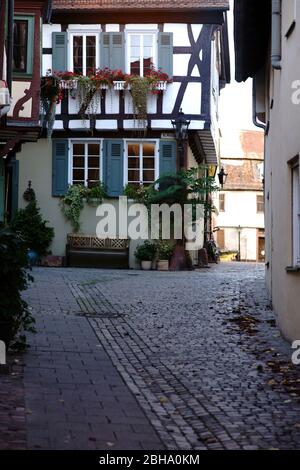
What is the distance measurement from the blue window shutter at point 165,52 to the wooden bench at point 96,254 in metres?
5.10

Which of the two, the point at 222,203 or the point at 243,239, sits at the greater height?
the point at 222,203

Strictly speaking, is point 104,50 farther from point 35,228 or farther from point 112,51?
point 35,228

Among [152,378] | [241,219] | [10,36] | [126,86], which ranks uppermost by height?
[126,86]

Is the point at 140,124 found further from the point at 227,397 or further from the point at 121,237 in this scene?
the point at 227,397

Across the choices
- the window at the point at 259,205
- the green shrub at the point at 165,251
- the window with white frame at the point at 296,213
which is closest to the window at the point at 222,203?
the window at the point at 259,205

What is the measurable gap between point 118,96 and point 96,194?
9.46ft

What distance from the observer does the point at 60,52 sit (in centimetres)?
2272

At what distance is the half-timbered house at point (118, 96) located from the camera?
2245 centimetres

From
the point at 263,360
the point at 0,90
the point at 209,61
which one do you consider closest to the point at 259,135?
the point at 209,61

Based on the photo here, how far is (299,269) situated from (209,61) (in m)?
14.9

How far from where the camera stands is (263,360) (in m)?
8.38

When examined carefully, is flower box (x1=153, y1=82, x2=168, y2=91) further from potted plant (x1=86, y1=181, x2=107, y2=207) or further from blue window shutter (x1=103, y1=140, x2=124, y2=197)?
potted plant (x1=86, y1=181, x2=107, y2=207)

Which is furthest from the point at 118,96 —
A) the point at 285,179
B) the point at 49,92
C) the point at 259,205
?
the point at 259,205

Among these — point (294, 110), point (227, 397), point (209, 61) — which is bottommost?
point (227, 397)
